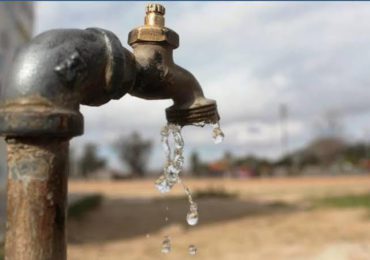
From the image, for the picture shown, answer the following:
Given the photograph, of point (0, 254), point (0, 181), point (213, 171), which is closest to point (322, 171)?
point (213, 171)

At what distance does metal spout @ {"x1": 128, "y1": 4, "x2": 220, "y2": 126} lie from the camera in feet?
4.85

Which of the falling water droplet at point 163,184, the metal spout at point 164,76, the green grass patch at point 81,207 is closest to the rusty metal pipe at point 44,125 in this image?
the metal spout at point 164,76

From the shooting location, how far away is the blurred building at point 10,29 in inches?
438

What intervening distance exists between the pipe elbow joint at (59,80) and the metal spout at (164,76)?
15cm

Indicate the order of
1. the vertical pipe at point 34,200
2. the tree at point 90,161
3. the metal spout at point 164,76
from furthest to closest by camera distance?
the tree at point 90,161 → the metal spout at point 164,76 → the vertical pipe at point 34,200

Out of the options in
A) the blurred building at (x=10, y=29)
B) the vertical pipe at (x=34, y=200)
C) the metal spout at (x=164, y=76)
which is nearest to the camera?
the vertical pipe at (x=34, y=200)

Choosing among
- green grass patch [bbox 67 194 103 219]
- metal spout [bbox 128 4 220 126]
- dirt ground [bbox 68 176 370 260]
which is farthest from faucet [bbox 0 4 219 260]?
green grass patch [bbox 67 194 103 219]

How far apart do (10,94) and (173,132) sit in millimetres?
568

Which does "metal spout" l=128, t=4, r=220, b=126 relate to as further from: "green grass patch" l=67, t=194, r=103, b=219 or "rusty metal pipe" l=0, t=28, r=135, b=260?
"green grass patch" l=67, t=194, r=103, b=219

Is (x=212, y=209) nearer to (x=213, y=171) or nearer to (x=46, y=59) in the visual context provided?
(x=46, y=59)

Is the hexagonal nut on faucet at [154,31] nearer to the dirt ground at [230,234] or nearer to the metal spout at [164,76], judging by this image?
the metal spout at [164,76]

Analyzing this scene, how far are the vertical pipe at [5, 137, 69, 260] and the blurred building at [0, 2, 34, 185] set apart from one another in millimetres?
9307

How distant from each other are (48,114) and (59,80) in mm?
103

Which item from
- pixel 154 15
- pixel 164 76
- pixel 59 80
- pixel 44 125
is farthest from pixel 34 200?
pixel 154 15
